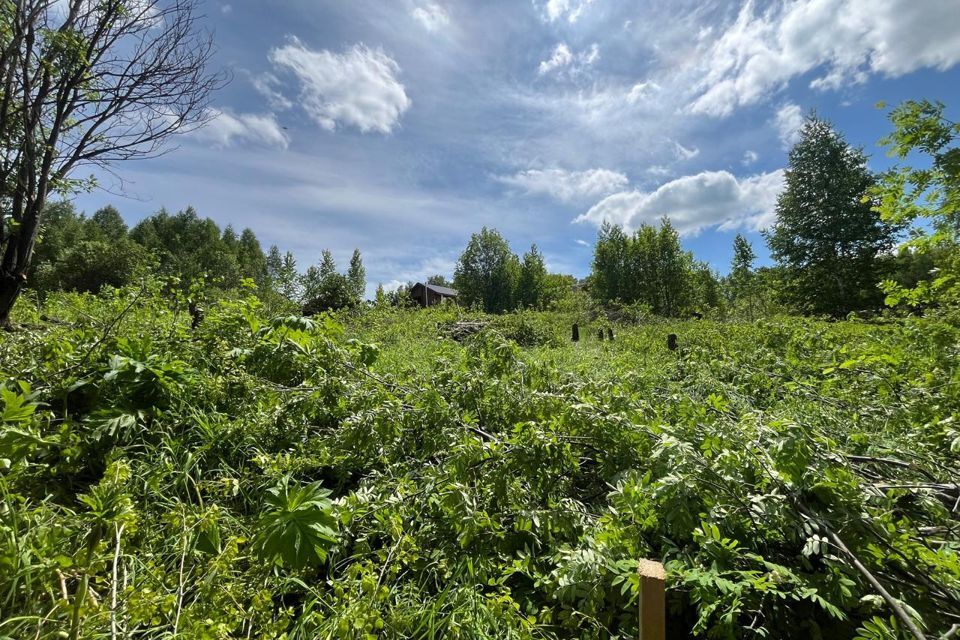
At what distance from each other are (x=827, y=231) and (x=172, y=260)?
46939 millimetres

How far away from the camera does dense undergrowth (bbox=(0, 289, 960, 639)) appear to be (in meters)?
1.19

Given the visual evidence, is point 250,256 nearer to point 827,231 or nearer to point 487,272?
point 487,272

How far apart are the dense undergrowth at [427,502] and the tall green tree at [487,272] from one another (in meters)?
32.4

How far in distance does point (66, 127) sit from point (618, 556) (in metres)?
8.33

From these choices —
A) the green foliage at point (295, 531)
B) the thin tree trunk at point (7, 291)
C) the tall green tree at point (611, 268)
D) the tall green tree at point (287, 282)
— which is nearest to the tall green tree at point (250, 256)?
the tall green tree at point (287, 282)

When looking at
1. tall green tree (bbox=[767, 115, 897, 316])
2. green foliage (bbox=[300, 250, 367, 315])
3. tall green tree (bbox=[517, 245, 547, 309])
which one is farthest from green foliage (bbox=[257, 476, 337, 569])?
tall green tree (bbox=[517, 245, 547, 309])

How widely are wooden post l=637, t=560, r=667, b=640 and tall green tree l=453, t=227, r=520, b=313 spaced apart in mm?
34080

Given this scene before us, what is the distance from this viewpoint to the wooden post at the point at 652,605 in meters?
0.89

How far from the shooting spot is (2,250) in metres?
4.88

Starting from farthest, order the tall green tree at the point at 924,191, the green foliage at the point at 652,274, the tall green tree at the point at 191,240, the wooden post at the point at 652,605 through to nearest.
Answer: the tall green tree at the point at 191,240 → the green foliage at the point at 652,274 → the tall green tree at the point at 924,191 → the wooden post at the point at 652,605

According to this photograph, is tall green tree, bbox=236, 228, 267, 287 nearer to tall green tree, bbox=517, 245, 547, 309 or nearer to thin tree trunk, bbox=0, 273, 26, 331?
tall green tree, bbox=517, 245, 547, 309

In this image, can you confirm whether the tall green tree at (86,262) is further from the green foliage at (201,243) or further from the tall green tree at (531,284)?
the tall green tree at (531,284)

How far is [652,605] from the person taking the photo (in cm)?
90

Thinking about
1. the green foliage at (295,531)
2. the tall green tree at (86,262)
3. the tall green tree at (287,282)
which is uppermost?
the tall green tree at (86,262)
